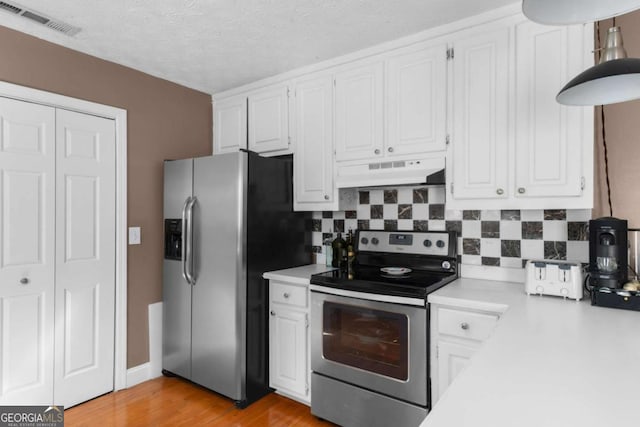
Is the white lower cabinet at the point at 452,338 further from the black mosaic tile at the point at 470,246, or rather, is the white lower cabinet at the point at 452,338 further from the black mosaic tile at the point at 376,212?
the black mosaic tile at the point at 376,212

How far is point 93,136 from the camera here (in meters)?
2.62

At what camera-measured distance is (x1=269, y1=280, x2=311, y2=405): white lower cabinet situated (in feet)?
8.00

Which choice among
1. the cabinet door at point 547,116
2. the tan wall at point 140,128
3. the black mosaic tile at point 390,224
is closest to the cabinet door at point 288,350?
the black mosaic tile at point 390,224

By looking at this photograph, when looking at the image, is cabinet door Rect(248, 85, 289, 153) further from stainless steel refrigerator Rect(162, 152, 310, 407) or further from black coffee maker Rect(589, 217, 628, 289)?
black coffee maker Rect(589, 217, 628, 289)

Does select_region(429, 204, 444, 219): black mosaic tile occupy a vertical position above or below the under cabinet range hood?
below

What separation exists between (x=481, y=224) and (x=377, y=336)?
98 cm

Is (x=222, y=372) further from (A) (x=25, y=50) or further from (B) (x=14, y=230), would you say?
(A) (x=25, y=50)

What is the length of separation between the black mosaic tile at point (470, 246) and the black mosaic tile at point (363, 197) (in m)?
0.77

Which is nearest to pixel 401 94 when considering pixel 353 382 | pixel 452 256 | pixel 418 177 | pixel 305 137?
pixel 418 177

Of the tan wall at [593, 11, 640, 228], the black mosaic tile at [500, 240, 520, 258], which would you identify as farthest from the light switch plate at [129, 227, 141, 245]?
the tan wall at [593, 11, 640, 228]

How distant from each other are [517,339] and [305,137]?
201 centimetres

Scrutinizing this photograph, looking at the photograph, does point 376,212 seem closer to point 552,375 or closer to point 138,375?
point 552,375

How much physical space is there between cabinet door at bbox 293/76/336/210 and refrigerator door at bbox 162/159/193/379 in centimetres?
82

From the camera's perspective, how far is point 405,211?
265cm
